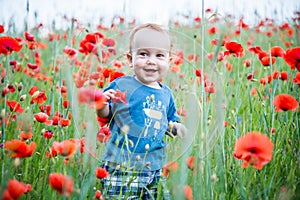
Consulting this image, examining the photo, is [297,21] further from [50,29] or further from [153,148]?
[153,148]

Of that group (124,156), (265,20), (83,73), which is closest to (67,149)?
(124,156)

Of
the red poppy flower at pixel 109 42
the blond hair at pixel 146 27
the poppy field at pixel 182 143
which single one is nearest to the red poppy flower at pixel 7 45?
the poppy field at pixel 182 143

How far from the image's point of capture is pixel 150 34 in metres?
1.06

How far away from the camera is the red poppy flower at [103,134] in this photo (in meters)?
0.99

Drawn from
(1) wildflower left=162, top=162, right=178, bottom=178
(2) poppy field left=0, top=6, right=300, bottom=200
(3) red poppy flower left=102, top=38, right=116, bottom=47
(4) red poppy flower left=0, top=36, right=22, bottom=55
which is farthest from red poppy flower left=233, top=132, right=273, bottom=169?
(4) red poppy flower left=0, top=36, right=22, bottom=55

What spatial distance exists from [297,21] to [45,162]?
1.83m

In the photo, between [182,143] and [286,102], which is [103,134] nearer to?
[182,143]

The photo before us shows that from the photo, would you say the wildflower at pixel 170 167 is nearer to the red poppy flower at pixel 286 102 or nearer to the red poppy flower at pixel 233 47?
the red poppy flower at pixel 286 102

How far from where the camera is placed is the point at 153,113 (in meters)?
1.08

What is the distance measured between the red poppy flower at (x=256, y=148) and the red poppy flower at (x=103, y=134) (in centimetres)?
34

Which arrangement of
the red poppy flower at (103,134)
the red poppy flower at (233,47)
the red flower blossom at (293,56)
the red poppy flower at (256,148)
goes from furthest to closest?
1. the red poppy flower at (233,47)
2. the red flower blossom at (293,56)
3. the red poppy flower at (103,134)
4. the red poppy flower at (256,148)

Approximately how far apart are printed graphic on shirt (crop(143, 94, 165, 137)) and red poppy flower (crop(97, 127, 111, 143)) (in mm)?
112

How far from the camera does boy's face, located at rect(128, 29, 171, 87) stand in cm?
105

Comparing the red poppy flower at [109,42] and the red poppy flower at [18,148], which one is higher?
the red poppy flower at [109,42]
